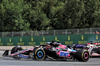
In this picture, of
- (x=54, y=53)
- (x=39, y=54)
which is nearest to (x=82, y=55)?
(x=54, y=53)

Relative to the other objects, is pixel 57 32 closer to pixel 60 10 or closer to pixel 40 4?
pixel 60 10

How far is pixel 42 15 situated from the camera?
4547cm

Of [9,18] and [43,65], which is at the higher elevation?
[9,18]

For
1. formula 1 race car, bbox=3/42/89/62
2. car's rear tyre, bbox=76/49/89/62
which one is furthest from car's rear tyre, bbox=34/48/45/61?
car's rear tyre, bbox=76/49/89/62

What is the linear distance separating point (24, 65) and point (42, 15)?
35917 millimetres

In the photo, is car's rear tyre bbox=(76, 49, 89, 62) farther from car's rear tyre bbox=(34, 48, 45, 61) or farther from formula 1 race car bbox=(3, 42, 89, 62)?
car's rear tyre bbox=(34, 48, 45, 61)

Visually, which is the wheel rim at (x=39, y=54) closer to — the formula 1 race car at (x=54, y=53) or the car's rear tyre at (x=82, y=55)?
the formula 1 race car at (x=54, y=53)

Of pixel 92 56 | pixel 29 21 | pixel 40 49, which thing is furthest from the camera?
pixel 29 21

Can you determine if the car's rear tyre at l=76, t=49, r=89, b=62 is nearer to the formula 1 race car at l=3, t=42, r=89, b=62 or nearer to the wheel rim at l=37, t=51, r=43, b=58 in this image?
the formula 1 race car at l=3, t=42, r=89, b=62

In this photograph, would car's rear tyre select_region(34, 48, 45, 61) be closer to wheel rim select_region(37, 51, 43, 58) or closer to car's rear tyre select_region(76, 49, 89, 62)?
wheel rim select_region(37, 51, 43, 58)

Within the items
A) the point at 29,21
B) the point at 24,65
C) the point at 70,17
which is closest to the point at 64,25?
the point at 70,17

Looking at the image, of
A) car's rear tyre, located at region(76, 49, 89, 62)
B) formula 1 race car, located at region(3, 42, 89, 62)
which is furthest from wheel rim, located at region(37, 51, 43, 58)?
car's rear tyre, located at region(76, 49, 89, 62)

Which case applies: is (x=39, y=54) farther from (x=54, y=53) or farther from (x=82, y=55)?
(x=82, y=55)

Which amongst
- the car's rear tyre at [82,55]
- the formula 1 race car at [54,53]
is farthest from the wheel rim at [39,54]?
the car's rear tyre at [82,55]
